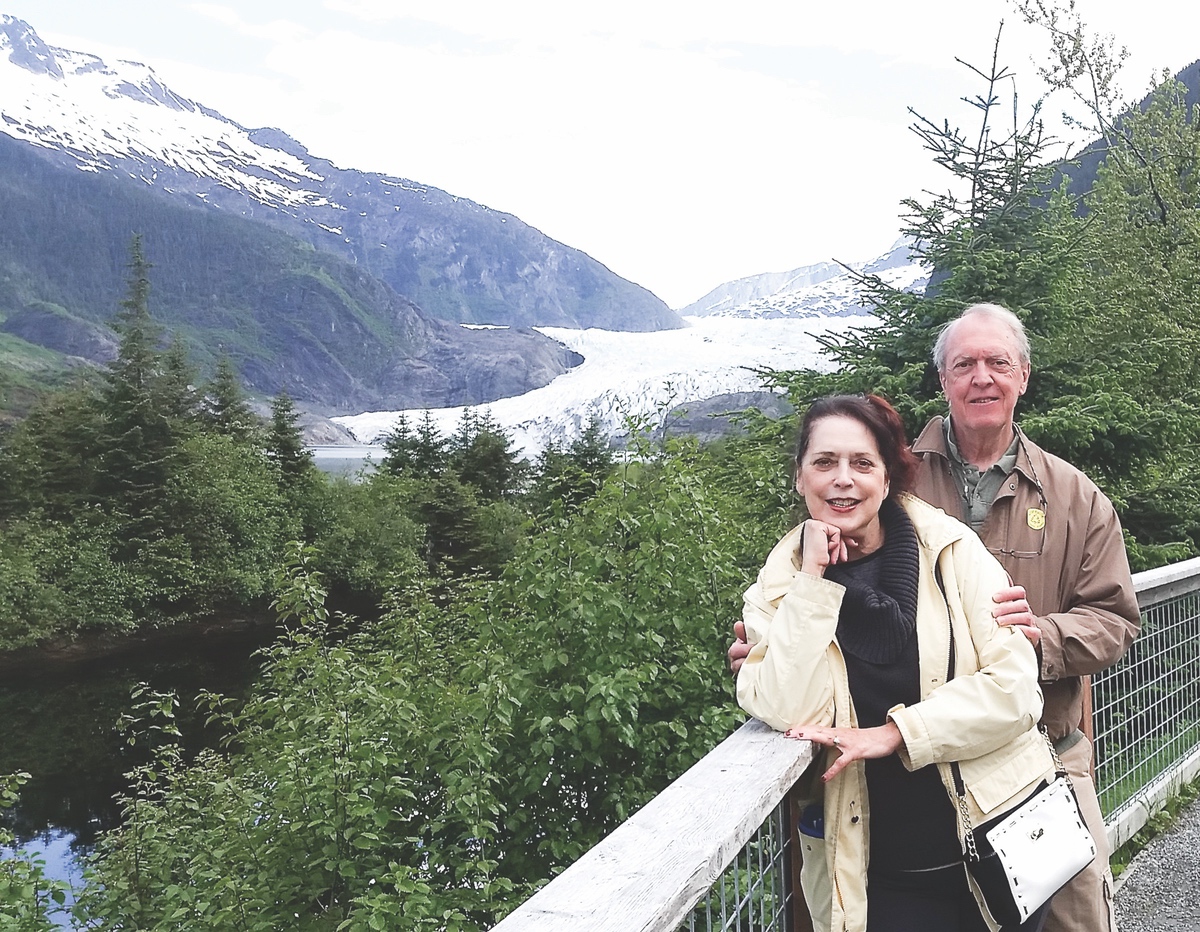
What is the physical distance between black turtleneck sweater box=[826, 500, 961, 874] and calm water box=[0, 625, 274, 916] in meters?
12.6

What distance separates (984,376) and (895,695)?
2.82 feet

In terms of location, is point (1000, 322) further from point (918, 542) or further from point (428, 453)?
point (428, 453)

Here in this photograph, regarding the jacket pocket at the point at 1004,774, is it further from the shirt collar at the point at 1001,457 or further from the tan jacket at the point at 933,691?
the shirt collar at the point at 1001,457

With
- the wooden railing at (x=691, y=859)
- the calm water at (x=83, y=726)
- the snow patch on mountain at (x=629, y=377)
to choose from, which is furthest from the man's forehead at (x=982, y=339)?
the snow patch on mountain at (x=629, y=377)

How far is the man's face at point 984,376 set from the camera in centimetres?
230

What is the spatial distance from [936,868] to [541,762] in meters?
3.45

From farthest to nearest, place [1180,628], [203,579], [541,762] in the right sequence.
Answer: [203,579], [541,762], [1180,628]

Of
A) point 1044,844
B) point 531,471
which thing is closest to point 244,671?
point 531,471

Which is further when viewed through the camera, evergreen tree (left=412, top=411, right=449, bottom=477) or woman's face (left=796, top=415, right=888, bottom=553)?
evergreen tree (left=412, top=411, right=449, bottom=477)

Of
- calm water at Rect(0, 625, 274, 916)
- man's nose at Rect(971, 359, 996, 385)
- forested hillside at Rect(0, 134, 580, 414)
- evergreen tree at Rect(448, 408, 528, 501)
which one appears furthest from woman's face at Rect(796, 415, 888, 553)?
forested hillside at Rect(0, 134, 580, 414)

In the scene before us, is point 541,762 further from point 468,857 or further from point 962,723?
point 962,723

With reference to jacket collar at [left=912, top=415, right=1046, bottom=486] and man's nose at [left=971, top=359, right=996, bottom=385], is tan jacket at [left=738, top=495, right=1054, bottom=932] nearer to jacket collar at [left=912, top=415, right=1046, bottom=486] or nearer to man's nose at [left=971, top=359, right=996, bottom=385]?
jacket collar at [left=912, top=415, right=1046, bottom=486]

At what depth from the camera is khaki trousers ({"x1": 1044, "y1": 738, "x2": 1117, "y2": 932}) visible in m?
2.13

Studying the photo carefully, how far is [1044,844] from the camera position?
1758mm
